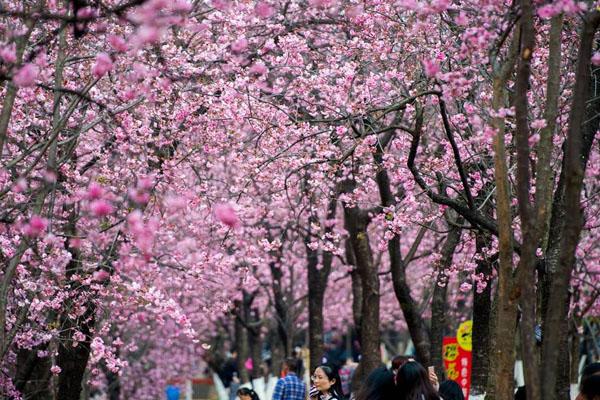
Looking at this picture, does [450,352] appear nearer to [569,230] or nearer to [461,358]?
[461,358]

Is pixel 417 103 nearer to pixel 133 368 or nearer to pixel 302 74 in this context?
pixel 302 74

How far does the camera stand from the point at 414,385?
8734 mm

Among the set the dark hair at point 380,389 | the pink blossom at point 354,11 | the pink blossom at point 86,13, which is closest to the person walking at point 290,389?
the pink blossom at point 354,11

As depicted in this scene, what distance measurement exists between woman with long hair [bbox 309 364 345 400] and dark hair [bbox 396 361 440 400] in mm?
2564

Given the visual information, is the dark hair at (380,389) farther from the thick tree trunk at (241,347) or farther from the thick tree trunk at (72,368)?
the thick tree trunk at (241,347)

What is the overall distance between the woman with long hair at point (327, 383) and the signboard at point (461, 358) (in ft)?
25.0

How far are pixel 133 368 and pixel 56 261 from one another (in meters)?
24.0

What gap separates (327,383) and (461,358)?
27.4ft

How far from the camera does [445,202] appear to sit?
36.7 feet

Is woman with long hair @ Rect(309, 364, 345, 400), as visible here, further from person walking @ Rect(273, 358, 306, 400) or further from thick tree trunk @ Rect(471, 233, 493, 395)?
thick tree trunk @ Rect(471, 233, 493, 395)

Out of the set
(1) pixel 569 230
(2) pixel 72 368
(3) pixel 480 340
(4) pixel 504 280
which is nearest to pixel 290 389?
(3) pixel 480 340

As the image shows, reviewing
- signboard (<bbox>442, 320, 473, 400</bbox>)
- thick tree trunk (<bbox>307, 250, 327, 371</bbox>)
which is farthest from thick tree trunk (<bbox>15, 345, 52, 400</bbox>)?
signboard (<bbox>442, 320, 473, 400</bbox>)

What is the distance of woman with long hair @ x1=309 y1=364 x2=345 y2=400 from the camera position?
37.0 feet

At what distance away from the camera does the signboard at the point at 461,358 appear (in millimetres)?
18922
